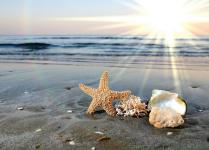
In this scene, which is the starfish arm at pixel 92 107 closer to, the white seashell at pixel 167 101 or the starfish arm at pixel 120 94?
the starfish arm at pixel 120 94

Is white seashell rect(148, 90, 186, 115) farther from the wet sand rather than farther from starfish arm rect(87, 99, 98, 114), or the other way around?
starfish arm rect(87, 99, 98, 114)

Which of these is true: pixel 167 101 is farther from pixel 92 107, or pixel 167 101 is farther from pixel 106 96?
pixel 92 107

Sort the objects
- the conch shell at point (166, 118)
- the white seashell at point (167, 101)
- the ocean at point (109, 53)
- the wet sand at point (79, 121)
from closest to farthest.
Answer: the wet sand at point (79, 121) < the conch shell at point (166, 118) < the white seashell at point (167, 101) < the ocean at point (109, 53)

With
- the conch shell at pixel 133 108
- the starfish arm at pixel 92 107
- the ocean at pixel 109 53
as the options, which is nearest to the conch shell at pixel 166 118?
the conch shell at pixel 133 108

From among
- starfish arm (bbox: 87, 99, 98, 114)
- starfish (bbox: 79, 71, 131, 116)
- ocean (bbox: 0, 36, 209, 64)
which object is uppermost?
starfish (bbox: 79, 71, 131, 116)

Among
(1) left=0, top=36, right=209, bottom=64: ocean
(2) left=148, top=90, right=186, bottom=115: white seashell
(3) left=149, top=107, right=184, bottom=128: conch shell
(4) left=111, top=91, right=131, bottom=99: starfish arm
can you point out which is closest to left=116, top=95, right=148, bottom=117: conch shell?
(4) left=111, top=91, right=131, bottom=99: starfish arm

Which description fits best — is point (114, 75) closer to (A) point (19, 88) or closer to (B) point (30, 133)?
(A) point (19, 88)

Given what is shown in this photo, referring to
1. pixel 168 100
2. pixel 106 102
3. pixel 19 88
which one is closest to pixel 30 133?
pixel 106 102
